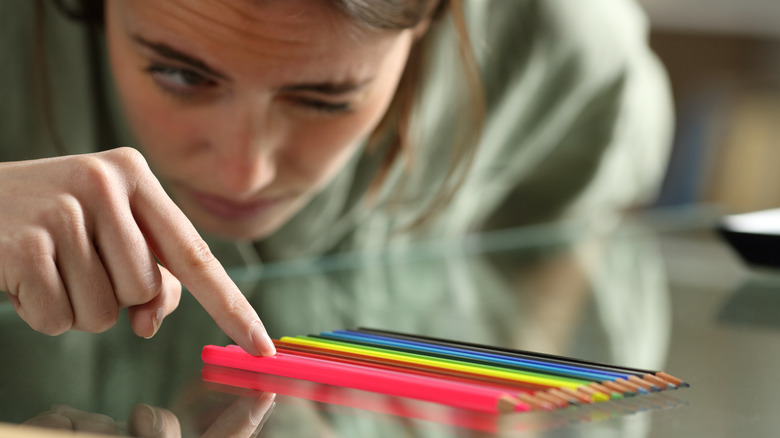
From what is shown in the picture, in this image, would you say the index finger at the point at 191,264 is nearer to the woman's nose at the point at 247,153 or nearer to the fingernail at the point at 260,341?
the fingernail at the point at 260,341

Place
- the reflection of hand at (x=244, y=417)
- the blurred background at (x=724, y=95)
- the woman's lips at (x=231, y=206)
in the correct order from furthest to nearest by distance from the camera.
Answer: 1. the blurred background at (x=724, y=95)
2. the woman's lips at (x=231, y=206)
3. the reflection of hand at (x=244, y=417)

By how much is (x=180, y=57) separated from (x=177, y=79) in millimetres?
32

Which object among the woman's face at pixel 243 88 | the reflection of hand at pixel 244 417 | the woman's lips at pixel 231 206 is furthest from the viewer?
the woman's lips at pixel 231 206

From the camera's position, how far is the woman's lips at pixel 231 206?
2.11ft

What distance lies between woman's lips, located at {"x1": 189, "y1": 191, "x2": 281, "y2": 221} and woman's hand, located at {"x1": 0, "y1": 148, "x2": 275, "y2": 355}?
0.28 meters

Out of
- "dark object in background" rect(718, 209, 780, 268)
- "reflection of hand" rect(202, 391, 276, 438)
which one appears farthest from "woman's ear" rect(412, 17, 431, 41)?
"reflection of hand" rect(202, 391, 276, 438)

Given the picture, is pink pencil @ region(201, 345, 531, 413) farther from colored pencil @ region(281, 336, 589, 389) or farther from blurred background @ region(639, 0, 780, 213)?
blurred background @ region(639, 0, 780, 213)

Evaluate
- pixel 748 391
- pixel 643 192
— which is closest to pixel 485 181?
pixel 643 192

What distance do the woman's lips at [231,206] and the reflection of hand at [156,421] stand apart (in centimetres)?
34

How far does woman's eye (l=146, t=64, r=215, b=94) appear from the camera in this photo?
1.68 ft

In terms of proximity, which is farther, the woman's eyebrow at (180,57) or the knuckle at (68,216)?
the woman's eyebrow at (180,57)

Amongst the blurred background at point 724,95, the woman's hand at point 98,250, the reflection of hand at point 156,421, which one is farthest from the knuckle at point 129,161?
the blurred background at point 724,95

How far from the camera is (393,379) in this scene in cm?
32

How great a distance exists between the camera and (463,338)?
458mm
